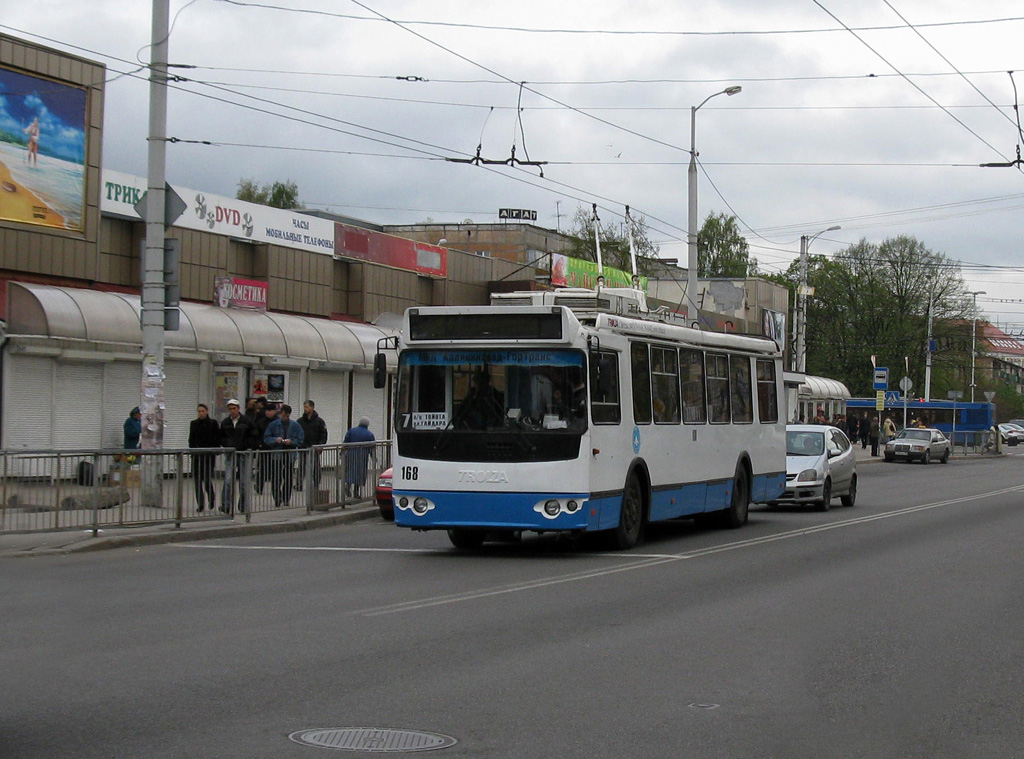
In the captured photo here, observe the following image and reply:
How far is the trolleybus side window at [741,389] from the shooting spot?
788 inches

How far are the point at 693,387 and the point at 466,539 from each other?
3.91 metres

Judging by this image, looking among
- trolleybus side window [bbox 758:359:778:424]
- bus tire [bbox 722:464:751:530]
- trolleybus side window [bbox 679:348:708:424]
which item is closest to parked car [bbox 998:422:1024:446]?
trolleybus side window [bbox 758:359:778:424]

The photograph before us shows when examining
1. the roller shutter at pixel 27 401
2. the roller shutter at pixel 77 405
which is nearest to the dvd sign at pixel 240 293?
the roller shutter at pixel 77 405

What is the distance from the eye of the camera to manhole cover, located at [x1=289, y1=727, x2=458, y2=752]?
6309mm

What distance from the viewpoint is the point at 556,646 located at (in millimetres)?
9203

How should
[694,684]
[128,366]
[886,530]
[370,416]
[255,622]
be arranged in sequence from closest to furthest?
[694,684], [255,622], [886,530], [128,366], [370,416]

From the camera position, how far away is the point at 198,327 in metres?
28.7

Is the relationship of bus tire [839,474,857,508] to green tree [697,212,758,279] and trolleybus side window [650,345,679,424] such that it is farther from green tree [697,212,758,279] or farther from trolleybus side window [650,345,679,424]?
green tree [697,212,758,279]

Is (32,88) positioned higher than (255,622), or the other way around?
(32,88)

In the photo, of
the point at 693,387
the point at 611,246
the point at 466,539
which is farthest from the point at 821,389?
the point at 466,539

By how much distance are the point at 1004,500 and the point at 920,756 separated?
24017mm

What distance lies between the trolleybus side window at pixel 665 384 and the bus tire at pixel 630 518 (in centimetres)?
98

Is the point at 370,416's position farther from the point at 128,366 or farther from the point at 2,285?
the point at 2,285

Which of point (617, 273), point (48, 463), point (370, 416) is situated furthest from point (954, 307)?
point (48, 463)
